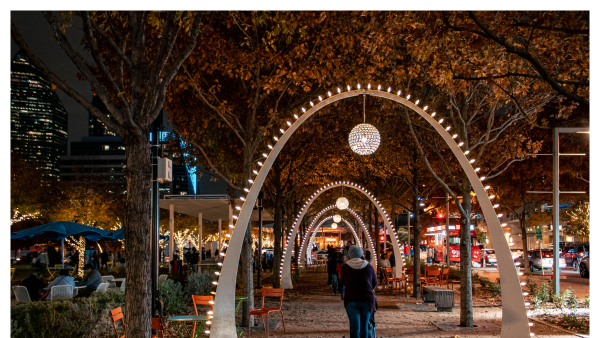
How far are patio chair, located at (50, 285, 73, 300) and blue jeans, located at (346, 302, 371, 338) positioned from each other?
29.2ft

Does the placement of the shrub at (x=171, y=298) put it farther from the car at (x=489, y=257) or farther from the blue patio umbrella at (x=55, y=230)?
the car at (x=489, y=257)

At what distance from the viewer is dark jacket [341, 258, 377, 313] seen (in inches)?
293

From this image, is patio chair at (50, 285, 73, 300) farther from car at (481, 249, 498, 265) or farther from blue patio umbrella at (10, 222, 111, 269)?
car at (481, 249, 498, 265)

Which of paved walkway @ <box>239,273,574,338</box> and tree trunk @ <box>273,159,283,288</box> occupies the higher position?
tree trunk @ <box>273,159,283,288</box>

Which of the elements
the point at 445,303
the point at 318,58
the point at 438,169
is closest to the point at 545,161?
the point at 438,169

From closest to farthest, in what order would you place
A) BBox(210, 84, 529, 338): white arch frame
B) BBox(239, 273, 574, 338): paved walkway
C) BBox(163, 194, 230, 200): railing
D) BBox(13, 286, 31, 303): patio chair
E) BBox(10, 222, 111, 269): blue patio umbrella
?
BBox(210, 84, 529, 338): white arch frame → BBox(239, 273, 574, 338): paved walkway → BBox(13, 286, 31, 303): patio chair → BBox(10, 222, 111, 269): blue patio umbrella → BBox(163, 194, 230, 200): railing

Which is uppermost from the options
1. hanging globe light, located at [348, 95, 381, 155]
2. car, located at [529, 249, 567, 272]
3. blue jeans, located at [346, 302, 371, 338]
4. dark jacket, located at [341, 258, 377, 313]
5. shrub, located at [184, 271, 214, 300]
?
hanging globe light, located at [348, 95, 381, 155]

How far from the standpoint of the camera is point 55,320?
8.90 m

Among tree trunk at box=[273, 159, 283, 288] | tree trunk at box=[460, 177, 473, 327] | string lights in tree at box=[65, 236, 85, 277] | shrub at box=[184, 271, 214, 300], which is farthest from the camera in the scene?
string lights in tree at box=[65, 236, 85, 277]

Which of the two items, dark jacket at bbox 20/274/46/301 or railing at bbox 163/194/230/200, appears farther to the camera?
railing at bbox 163/194/230/200

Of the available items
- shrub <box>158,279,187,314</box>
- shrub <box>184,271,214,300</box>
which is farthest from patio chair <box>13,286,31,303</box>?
shrub <box>184,271,214,300</box>

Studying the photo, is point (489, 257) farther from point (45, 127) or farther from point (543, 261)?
point (45, 127)

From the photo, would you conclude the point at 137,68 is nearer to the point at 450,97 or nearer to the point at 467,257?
the point at 450,97
